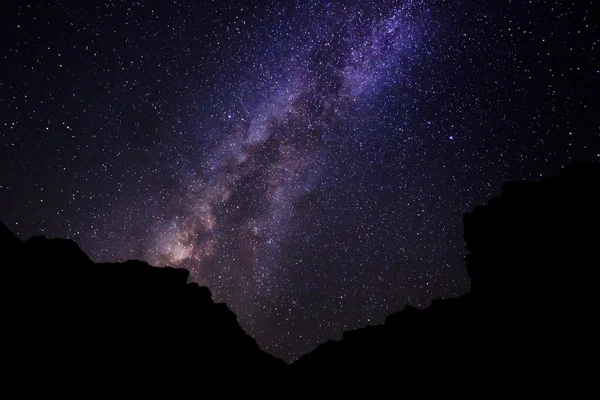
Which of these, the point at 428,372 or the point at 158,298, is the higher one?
the point at 158,298

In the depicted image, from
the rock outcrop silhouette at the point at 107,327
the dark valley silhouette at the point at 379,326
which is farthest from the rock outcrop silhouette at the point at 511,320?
the rock outcrop silhouette at the point at 107,327

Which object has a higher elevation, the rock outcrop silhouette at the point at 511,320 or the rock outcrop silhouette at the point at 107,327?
the rock outcrop silhouette at the point at 107,327

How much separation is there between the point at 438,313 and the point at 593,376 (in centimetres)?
553

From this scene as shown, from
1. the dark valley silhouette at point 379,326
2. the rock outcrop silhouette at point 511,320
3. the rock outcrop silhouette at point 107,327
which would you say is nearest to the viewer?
the rock outcrop silhouette at point 107,327

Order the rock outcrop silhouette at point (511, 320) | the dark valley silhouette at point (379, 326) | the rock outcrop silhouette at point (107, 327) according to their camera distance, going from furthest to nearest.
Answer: the rock outcrop silhouette at point (511, 320)
the dark valley silhouette at point (379, 326)
the rock outcrop silhouette at point (107, 327)

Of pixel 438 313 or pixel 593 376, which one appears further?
pixel 438 313

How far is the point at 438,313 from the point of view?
14852 mm

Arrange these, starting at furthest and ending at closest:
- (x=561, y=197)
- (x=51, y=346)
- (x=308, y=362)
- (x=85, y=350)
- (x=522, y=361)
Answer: (x=308, y=362) → (x=561, y=197) → (x=522, y=361) → (x=85, y=350) → (x=51, y=346)

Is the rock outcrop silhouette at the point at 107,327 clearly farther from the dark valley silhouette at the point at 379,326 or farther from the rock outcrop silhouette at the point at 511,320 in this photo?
the rock outcrop silhouette at the point at 511,320

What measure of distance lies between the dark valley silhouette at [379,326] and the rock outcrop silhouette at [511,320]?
1.9 inches

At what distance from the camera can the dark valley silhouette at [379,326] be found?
379 inches

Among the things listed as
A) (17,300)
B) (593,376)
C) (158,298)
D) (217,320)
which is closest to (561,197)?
(593,376)

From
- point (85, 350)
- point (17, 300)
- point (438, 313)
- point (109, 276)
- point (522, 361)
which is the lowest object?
point (522, 361)

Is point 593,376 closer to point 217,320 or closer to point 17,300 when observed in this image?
point 217,320
